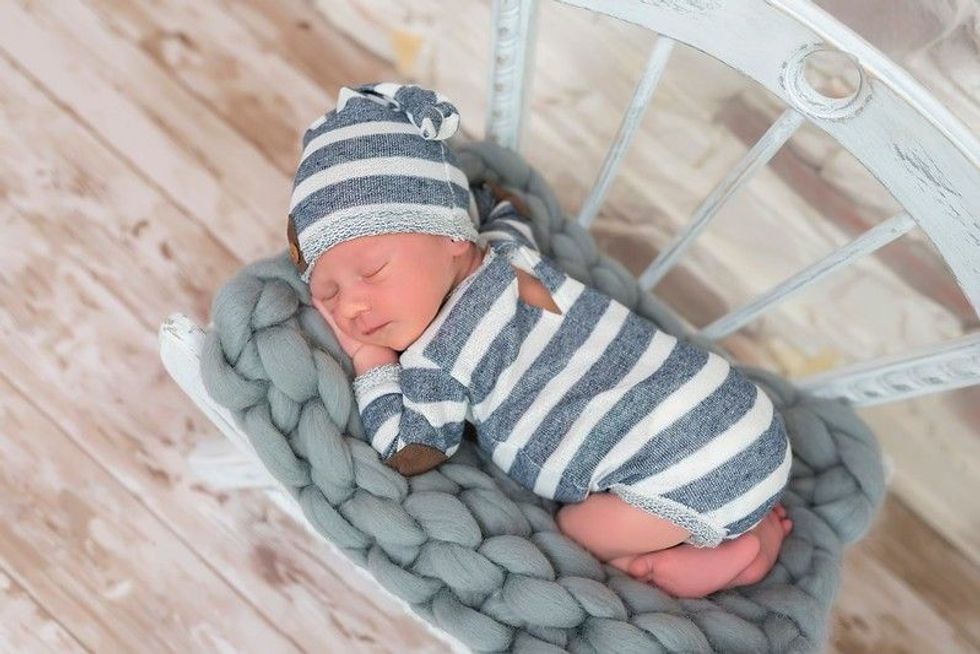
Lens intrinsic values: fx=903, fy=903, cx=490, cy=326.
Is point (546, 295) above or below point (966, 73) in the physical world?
below

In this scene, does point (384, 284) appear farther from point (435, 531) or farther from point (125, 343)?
point (125, 343)

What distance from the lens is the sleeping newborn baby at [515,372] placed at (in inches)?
29.1

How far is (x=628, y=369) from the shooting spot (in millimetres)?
798

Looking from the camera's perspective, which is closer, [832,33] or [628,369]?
[832,33]

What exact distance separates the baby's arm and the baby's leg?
0.14 metres

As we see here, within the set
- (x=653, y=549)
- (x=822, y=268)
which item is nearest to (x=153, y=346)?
(x=653, y=549)

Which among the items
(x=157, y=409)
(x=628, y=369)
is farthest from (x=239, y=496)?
(x=628, y=369)

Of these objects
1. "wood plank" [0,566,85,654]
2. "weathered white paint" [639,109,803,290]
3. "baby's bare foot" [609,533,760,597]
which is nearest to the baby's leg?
"baby's bare foot" [609,533,760,597]

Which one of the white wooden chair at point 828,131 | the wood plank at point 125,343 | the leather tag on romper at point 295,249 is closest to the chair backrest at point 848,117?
the white wooden chair at point 828,131

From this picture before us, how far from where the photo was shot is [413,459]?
74cm

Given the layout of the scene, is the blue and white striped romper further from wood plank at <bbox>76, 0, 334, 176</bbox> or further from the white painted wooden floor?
wood plank at <bbox>76, 0, 334, 176</bbox>

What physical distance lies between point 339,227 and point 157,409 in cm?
48

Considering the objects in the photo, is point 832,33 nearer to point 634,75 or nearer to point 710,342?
point 710,342

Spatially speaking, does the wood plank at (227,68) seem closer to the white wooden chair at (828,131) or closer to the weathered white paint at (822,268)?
the white wooden chair at (828,131)
